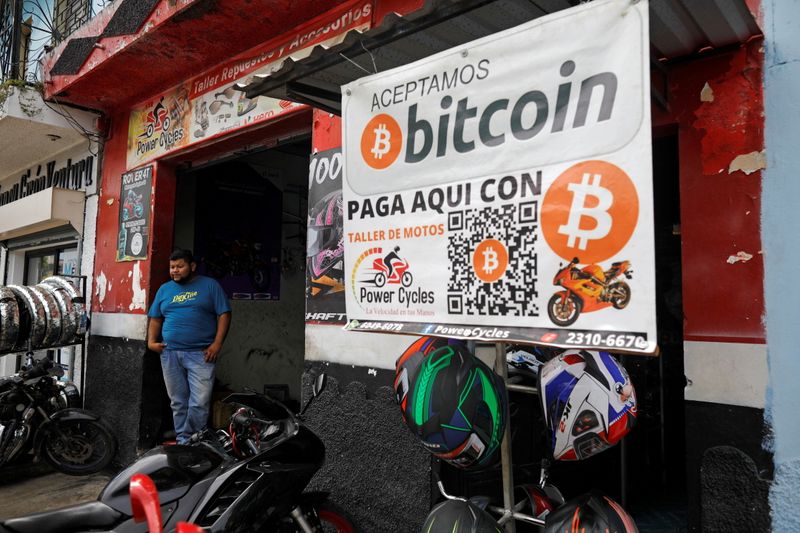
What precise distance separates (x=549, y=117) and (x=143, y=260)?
5.16 m

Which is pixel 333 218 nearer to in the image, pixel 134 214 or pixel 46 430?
pixel 134 214

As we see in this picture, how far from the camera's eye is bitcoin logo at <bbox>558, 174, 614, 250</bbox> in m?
1.72

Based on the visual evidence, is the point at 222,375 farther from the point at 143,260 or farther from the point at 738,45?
the point at 738,45

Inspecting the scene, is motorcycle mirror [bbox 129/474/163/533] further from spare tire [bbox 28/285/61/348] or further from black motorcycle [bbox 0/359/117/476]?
spare tire [bbox 28/285/61/348]

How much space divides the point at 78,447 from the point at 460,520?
4.82 meters

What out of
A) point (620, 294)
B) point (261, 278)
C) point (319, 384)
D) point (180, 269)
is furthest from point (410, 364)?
point (261, 278)

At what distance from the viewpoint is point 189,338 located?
17.2ft

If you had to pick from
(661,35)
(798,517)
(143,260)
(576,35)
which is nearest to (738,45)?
(661,35)

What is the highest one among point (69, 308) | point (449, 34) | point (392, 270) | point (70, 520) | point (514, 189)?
point (449, 34)

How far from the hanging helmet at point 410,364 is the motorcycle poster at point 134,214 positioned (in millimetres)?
4404

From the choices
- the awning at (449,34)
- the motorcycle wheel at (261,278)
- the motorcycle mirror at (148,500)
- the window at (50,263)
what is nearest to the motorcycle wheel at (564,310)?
the awning at (449,34)

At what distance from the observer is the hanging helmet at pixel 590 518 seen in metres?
1.97

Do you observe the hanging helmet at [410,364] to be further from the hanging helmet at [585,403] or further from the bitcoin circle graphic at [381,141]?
the bitcoin circle graphic at [381,141]

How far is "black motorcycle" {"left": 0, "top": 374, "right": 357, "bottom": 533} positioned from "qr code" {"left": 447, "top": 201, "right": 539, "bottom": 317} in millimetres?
1191
